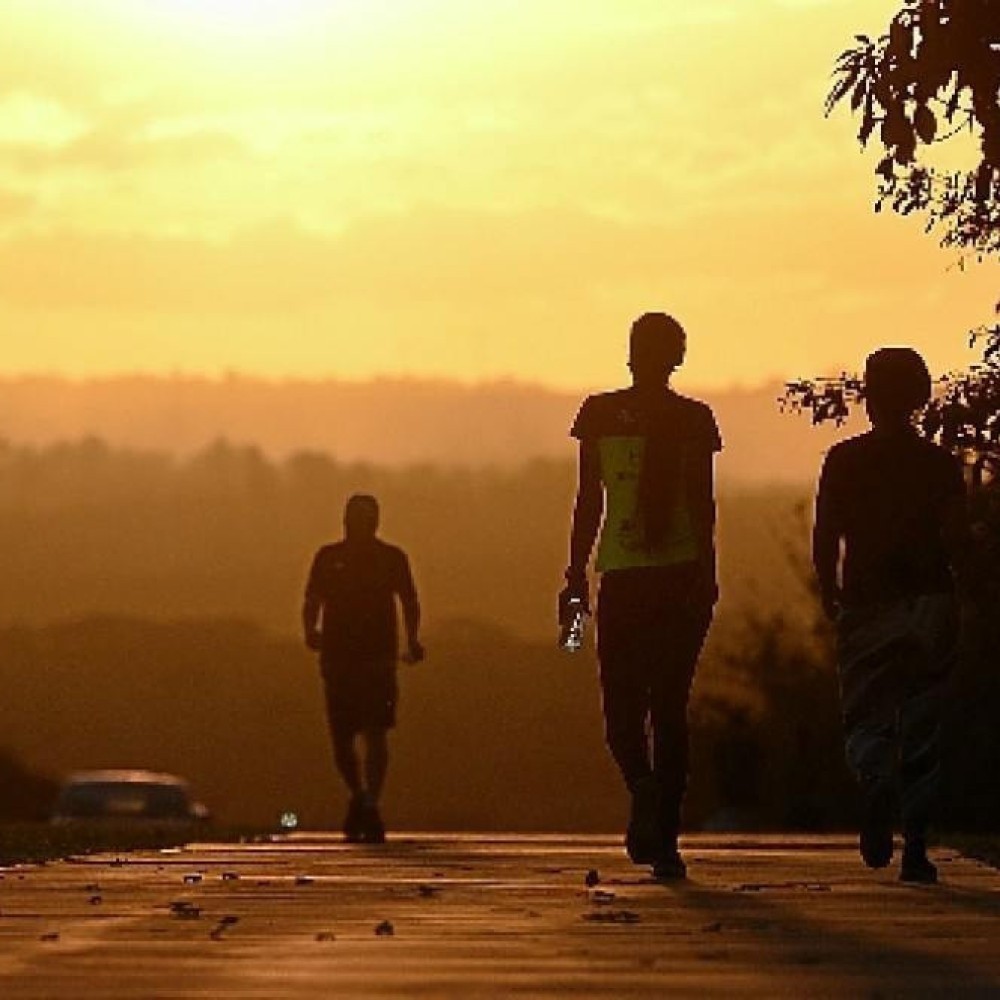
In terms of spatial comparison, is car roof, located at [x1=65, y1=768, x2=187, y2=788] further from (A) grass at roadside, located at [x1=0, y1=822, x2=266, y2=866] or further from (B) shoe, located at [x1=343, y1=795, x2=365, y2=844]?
(B) shoe, located at [x1=343, y1=795, x2=365, y2=844]

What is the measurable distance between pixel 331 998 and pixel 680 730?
653 centimetres

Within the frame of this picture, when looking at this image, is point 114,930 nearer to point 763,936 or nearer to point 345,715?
point 763,936

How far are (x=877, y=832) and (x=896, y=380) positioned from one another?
1.84 meters

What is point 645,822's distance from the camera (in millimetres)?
15836

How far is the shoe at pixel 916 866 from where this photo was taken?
50.1 feet

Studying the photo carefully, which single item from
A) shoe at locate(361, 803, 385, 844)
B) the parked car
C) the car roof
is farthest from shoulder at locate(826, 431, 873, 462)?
the car roof

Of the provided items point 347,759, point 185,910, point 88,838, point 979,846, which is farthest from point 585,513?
Result: point 347,759

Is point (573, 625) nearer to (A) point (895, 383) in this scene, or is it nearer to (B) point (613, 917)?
(A) point (895, 383)

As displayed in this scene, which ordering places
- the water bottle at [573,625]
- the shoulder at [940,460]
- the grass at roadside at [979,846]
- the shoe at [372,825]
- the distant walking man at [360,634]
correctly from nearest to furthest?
1. the shoulder at [940,460]
2. the water bottle at [573,625]
3. the grass at roadside at [979,846]
4. the shoe at [372,825]
5. the distant walking man at [360,634]

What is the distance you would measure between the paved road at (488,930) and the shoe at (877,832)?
9.4 inches

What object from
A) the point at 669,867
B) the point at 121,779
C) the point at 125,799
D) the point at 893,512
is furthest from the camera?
the point at 121,779

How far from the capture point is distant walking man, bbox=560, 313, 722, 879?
1578 centimetres

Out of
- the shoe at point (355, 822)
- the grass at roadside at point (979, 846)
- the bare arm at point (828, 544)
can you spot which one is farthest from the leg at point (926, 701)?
the shoe at point (355, 822)

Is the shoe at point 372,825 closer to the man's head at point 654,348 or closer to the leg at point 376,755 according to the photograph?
the leg at point 376,755
